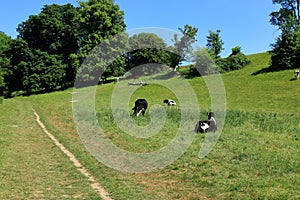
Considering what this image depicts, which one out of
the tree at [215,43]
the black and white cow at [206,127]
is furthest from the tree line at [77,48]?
the black and white cow at [206,127]

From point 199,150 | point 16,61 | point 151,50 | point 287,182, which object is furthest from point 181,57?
point 287,182

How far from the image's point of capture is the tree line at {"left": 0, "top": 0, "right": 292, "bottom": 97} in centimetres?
6347

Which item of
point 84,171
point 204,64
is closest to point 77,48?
point 204,64

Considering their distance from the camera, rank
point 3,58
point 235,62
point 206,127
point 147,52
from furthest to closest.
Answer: point 147,52 < point 235,62 < point 3,58 < point 206,127

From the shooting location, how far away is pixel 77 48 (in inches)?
2808

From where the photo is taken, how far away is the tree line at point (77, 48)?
208 ft

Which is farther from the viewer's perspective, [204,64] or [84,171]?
[204,64]

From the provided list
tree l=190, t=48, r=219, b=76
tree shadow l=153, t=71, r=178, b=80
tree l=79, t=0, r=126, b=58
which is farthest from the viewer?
tree shadow l=153, t=71, r=178, b=80

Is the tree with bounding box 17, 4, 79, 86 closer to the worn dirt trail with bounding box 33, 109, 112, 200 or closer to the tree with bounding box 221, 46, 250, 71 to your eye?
the tree with bounding box 221, 46, 250, 71

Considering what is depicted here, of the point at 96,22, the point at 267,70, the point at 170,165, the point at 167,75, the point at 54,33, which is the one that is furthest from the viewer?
the point at 167,75

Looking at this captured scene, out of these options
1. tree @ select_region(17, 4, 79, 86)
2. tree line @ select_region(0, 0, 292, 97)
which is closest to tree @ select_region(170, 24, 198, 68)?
tree line @ select_region(0, 0, 292, 97)

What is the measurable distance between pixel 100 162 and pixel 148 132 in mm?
5844

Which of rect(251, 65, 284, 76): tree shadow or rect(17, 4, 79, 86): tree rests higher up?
rect(17, 4, 79, 86): tree

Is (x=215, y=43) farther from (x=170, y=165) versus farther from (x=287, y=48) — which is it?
(x=170, y=165)
